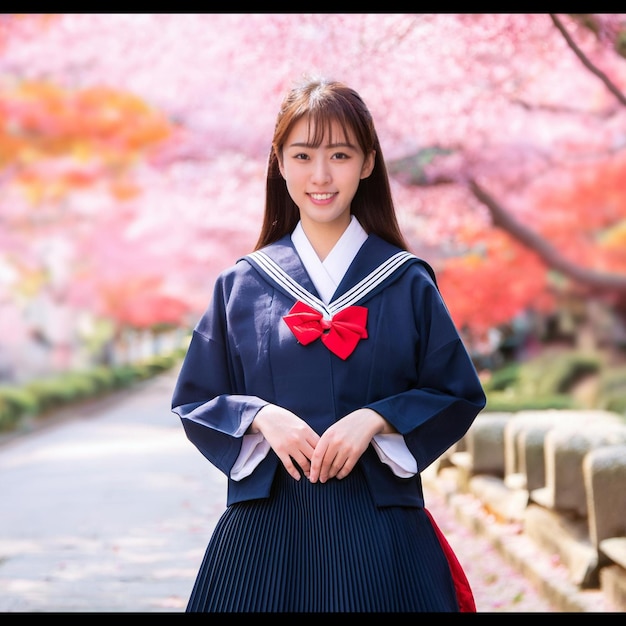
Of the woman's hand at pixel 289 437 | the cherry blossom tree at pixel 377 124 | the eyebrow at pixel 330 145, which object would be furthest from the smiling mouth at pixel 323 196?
the cherry blossom tree at pixel 377 124

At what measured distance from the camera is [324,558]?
2.14 metres

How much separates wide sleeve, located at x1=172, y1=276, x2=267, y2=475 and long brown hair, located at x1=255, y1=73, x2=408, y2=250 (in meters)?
0.25

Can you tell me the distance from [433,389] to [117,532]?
5759 mm

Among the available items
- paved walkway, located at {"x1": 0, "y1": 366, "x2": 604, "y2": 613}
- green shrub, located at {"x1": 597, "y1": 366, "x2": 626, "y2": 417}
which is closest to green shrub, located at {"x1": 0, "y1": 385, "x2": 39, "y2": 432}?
paved walkway, located at {"x1": 0, "y1": 366, "x2": 604, "y2": 613}

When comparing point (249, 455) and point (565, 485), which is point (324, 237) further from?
point (565, 485)

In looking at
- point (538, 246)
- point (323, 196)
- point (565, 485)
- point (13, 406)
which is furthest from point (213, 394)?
point (13, 406)

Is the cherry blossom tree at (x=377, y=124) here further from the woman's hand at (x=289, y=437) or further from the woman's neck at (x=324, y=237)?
the woman's hand at (x=289, y=437)

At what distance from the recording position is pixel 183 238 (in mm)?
18156

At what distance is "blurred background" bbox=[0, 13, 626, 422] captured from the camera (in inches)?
303

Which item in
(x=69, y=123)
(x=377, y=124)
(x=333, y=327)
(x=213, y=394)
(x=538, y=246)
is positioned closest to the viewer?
(x=333, y=327)

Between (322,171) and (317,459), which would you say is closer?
(317,459)

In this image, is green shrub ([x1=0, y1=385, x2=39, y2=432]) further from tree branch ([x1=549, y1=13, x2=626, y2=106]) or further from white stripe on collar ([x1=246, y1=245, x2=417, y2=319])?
white stripe on collar ([x1=246, y1=245, x2=417, y2=319])

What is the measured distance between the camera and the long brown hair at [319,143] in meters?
2.26

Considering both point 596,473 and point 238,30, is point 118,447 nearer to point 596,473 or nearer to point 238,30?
point 238,30
